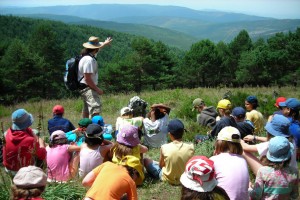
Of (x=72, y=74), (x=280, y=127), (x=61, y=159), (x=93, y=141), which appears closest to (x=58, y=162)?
(x=61, y=159)

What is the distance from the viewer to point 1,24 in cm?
9012

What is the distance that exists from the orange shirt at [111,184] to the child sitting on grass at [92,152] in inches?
44.7

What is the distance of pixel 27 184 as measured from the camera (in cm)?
223

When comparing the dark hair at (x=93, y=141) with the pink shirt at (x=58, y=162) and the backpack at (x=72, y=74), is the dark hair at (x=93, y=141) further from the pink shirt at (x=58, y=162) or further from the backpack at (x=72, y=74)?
the backpack at (x=72, y=74)

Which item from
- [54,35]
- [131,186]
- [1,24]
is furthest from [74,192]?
[1,24]

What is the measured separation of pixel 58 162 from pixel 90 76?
2.22 m

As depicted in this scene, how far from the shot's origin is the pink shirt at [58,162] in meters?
4.08

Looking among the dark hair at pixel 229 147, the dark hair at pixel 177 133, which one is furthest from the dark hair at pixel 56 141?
the dark hair at pixel 229 147

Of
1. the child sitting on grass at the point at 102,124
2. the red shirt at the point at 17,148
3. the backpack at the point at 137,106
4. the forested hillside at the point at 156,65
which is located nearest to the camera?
the red shirt at the point at 17,148

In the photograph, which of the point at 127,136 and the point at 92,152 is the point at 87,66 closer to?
the point at 92,152

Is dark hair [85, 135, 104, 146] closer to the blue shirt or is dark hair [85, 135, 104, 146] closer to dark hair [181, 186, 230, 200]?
dark hair [181, 186, 230, 200]

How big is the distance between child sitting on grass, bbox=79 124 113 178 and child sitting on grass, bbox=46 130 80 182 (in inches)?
5.1

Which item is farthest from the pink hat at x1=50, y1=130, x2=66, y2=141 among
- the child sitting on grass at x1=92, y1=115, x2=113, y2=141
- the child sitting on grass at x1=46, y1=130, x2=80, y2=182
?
the child sitting on grass at x1=92, y1=115, x2=113, y2=141

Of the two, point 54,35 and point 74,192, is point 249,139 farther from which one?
point 54,35
